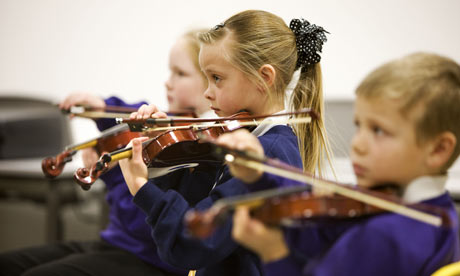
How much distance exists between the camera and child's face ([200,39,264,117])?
989 millimetres

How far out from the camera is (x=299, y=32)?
103cm

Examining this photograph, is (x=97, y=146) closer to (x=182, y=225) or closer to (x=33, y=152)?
(x=182, y=225)

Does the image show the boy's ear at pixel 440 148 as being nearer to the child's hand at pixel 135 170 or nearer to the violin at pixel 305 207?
the violin at pixel 305 207

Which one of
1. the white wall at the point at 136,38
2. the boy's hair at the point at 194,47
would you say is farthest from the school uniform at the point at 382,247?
the boy's hair at the point at 194,47

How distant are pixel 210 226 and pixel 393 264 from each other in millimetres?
261

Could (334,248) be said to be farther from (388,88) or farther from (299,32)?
(299,32)

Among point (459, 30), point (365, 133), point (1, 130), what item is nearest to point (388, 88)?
point (365, 133)

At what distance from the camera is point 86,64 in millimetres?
2898

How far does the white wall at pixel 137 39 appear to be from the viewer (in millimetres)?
1465

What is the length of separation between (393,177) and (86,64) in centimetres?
253

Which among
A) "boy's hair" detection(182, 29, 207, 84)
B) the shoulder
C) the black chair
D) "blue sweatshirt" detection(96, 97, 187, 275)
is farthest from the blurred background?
"blue sweatshirt" detection(96, 97, 187, 275)

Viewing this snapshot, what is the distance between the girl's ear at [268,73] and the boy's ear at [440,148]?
393 mm

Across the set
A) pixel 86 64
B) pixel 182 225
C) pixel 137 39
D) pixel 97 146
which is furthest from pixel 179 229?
pixel 86 64

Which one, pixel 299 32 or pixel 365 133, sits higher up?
pixel 299 32
